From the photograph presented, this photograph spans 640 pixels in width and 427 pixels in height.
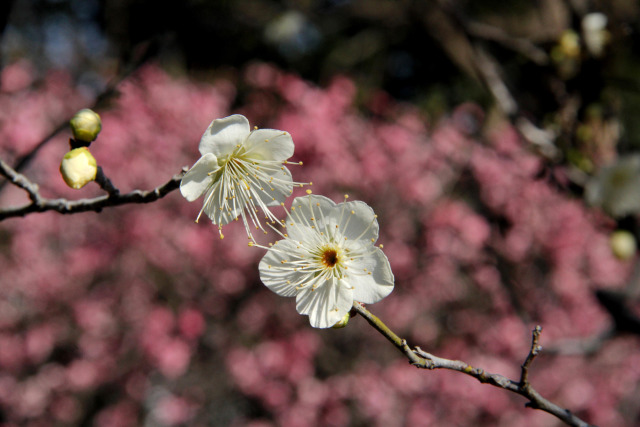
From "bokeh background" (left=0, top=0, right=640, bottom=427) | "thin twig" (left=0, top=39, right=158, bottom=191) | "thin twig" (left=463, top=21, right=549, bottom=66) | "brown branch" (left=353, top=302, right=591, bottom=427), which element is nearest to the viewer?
"brown branch" (left=353, top=302, right=591, bottom=427)

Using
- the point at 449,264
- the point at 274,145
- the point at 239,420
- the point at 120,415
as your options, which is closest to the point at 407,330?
the point at 449,264

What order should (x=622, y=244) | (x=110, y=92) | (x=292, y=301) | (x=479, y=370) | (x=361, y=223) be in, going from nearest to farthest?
(x=479, y=370) < (x=361, y=223) < (x=110, y=92) < (x=622, y=244) < (x=292, y=301)

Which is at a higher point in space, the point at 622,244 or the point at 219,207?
the point at 622,244

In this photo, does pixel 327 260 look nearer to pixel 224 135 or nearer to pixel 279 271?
pixel 279 271

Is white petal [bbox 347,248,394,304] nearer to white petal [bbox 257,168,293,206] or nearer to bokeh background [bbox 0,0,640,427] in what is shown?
white petal [bbox 257,168,293,206]

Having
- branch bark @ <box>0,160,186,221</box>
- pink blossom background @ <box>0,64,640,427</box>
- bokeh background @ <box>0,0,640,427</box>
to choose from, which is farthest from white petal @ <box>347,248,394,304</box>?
pink blossom background @ <box>0,64,640,427</box>

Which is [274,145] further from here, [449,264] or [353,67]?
[353,67]

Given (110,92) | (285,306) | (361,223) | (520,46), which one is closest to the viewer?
(361,223)

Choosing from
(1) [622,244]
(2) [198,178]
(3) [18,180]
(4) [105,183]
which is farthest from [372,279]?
(1) [622,244]
